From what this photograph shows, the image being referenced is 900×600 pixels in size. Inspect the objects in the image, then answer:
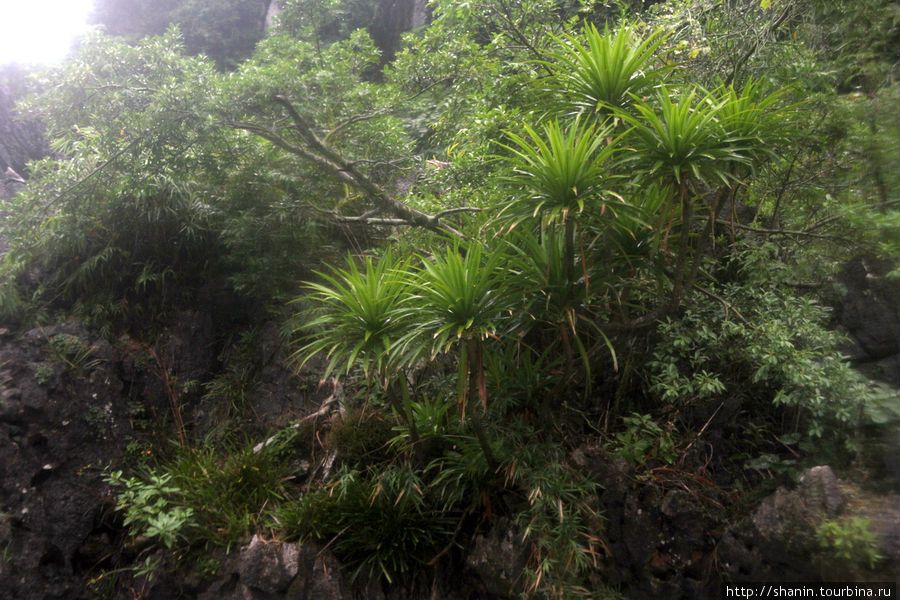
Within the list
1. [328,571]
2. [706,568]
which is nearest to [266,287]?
[328,571]

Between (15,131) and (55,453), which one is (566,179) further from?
(15,131)

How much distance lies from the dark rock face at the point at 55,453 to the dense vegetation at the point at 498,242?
0.38m

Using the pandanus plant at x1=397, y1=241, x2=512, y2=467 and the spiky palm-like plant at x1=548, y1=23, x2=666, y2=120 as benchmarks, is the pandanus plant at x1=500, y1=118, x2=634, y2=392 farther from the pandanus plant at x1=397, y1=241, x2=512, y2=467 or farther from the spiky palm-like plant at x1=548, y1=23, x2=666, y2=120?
the pandanus plant at x1=397, y1=241, x2=512, y2=467

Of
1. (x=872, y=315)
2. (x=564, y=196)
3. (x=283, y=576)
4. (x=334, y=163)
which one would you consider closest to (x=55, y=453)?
(x=283, y=576)

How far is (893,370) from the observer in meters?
2.53

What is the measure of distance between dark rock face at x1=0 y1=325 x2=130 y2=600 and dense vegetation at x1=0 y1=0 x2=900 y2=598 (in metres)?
0.38

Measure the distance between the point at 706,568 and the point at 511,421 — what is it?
4.18ft

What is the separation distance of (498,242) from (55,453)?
3989mm

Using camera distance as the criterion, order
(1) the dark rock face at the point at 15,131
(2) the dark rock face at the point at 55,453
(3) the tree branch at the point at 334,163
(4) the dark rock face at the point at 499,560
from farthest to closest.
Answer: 1. (1) the dark rock face at the point at 15,131
2. (3) the tree branch at the point at 334,163
3. (2) the dark rock face at the point at 55,453
4. (4) the dark rock face at the point at 499,560

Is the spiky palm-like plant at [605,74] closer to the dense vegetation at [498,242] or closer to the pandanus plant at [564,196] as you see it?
the dense vegetation at [498,242]

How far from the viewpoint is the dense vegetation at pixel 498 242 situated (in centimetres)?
258

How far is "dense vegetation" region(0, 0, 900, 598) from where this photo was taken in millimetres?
2576

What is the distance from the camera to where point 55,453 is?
13.7ft

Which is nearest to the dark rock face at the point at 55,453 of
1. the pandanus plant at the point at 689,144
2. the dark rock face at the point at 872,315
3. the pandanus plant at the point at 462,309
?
the pandanus plant at the point at 462,309
